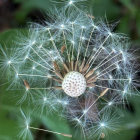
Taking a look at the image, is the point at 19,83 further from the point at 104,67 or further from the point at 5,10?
the point at 5,10

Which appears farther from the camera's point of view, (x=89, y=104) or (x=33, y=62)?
(x=33, y=62)

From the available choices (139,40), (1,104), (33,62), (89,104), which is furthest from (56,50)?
(139,40)

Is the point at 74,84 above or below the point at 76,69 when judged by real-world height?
below

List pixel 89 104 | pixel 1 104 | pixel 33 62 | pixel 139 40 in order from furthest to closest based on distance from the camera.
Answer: pixel 139 40 < pixel 1 104 < pixel 33 62 < pixel 89 104

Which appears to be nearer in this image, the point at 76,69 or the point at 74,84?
the point at 74,84
